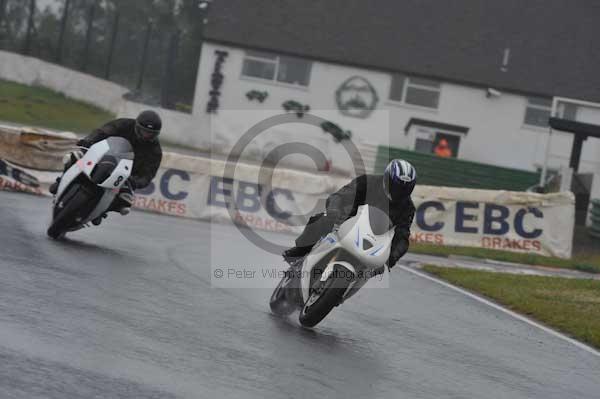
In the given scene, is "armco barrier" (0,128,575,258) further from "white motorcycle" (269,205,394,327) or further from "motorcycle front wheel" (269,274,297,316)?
"white motorcycle" (269,205,394,327)

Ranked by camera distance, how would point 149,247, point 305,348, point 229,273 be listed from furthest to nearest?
point 149,247, point 229,273, point 305,348

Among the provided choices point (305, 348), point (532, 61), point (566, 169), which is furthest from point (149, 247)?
point (532, 61)

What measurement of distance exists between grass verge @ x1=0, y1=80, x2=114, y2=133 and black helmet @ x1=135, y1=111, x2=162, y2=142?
1128 inches

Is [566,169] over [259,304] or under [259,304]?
over

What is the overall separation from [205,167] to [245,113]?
2603cm

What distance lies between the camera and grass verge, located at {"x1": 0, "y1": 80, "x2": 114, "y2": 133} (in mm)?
42000

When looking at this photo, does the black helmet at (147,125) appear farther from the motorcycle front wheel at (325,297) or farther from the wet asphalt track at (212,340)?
the motorcycle front wheel at (325,297)

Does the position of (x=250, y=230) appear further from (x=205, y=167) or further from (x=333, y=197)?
(x=333, y=197)

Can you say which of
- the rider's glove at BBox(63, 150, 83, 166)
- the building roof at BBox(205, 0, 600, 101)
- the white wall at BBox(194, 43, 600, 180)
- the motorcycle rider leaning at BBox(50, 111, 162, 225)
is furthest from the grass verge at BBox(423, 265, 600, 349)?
the building roof at BBox(205, 0, 600, 101)

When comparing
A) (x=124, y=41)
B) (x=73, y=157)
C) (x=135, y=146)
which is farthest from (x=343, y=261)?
(x=124, y=41)

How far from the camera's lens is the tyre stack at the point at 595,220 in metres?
27.6

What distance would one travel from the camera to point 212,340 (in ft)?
Result: 26.1

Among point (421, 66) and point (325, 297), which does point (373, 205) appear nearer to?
point (325, 297)

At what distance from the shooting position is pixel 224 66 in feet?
159
